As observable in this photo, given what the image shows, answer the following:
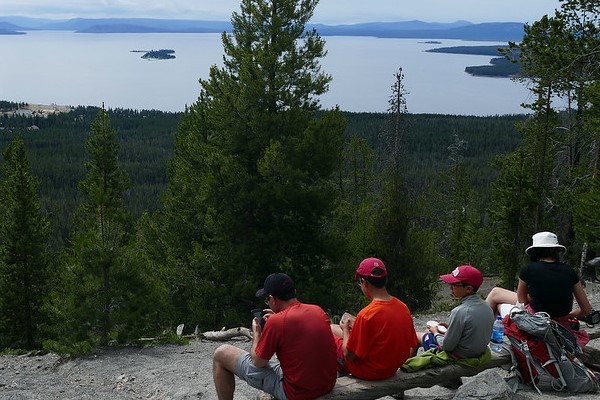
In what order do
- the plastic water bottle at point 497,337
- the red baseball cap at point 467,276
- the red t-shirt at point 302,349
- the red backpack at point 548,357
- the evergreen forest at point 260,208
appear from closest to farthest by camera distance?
the red t-shirt at point 302,349
the red baseball cap at point 467,276
the red backpack at point 548,357
the plastic water bottle at point 497,337
the evergreen forest at point 260,208

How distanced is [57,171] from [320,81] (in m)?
111

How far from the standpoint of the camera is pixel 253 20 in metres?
16.9

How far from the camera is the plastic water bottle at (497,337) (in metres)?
7.08

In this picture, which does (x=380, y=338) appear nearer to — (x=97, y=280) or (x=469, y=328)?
(x=469, y=328)

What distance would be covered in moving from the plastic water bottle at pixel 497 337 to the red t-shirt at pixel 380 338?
1.50m

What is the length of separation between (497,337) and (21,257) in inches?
845

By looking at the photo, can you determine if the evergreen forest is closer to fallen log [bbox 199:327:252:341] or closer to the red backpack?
fallen log [bbox 199:327:252:341]

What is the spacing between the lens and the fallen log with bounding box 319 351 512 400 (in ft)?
19.6

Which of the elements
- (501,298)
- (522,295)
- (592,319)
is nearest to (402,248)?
(501,298)

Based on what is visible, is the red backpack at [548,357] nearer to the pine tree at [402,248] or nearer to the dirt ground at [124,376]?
the dirt ground at [124,376]

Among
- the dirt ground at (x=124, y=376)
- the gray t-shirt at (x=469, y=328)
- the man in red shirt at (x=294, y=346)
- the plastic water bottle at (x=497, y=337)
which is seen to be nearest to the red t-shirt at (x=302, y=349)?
the man in red shirt at (x=294, y=346)

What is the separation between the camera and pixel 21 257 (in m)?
24.0

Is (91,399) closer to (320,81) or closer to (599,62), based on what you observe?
(320,81)

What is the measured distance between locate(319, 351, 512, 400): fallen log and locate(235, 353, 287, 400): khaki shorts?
18.2 inches
